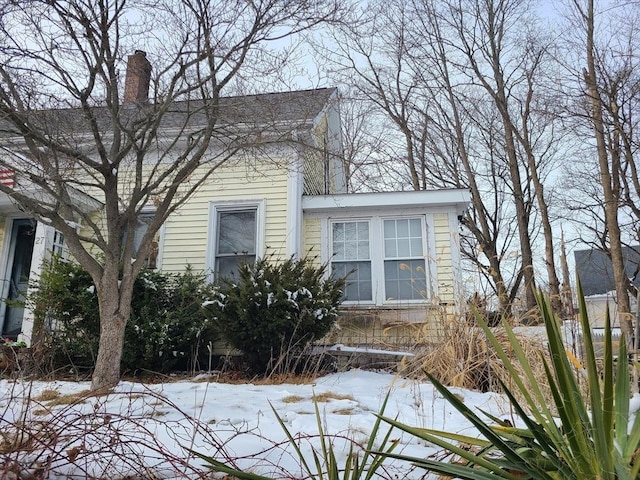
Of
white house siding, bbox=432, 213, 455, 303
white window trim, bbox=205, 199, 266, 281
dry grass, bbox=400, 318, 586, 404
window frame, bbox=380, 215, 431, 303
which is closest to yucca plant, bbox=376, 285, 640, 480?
dry grass, bbox=400, 318, 586, 404

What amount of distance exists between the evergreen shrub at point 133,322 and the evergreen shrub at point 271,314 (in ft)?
1.24

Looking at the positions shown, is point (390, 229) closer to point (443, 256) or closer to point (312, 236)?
point (443, 256)

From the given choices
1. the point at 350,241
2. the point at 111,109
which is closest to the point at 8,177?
the point at 111,109

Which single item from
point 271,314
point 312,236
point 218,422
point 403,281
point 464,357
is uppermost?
point 312,236

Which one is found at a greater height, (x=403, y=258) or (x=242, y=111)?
(x=242, y=111)

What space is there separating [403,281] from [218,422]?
5295 mm

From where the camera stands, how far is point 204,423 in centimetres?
345

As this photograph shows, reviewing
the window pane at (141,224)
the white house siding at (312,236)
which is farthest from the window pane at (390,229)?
the window pane at (141,224)

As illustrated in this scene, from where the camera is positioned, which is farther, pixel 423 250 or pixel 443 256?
pixel 423 250

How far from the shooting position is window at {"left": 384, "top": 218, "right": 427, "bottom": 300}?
8.38m

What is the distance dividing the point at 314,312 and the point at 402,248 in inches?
108

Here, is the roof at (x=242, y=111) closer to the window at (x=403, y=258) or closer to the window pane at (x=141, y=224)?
the window pane at (x=141, y=224)

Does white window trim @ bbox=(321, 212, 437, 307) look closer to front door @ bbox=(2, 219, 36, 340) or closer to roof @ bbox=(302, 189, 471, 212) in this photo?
roof @ bbox=(302, 189, 471, 212)

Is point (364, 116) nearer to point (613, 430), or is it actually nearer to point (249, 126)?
point (249, 126)
